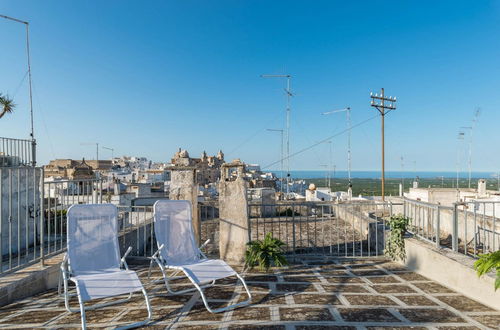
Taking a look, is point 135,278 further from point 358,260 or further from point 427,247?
point 427,247

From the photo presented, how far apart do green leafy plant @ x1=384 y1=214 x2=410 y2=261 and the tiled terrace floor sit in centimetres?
94

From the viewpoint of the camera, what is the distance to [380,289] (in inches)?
168

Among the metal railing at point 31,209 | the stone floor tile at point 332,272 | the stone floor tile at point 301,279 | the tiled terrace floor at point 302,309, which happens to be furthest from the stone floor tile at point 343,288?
the metal railing at point 31,209

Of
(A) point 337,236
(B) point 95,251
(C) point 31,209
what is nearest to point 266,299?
(B) point 95,251

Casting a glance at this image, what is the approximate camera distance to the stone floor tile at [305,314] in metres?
3.29

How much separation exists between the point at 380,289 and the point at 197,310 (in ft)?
8.10

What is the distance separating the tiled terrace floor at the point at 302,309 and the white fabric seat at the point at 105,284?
323mm

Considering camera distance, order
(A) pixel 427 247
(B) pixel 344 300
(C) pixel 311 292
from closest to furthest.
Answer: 1. (B) pixel 344 300
2. (C) pixel 311 292
3. (A) pixel 427 247

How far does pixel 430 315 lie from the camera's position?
3406mm

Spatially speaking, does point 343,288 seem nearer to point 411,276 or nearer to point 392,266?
point 411,276

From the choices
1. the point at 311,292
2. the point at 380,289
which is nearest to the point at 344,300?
the point at 311,292

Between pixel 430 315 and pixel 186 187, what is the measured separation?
403cm

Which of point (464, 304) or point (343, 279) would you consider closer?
point (464, 304)

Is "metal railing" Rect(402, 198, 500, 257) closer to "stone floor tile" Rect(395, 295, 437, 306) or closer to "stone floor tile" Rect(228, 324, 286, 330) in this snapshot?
"stone floor tile" Rect(395, 295, 437, 306)
